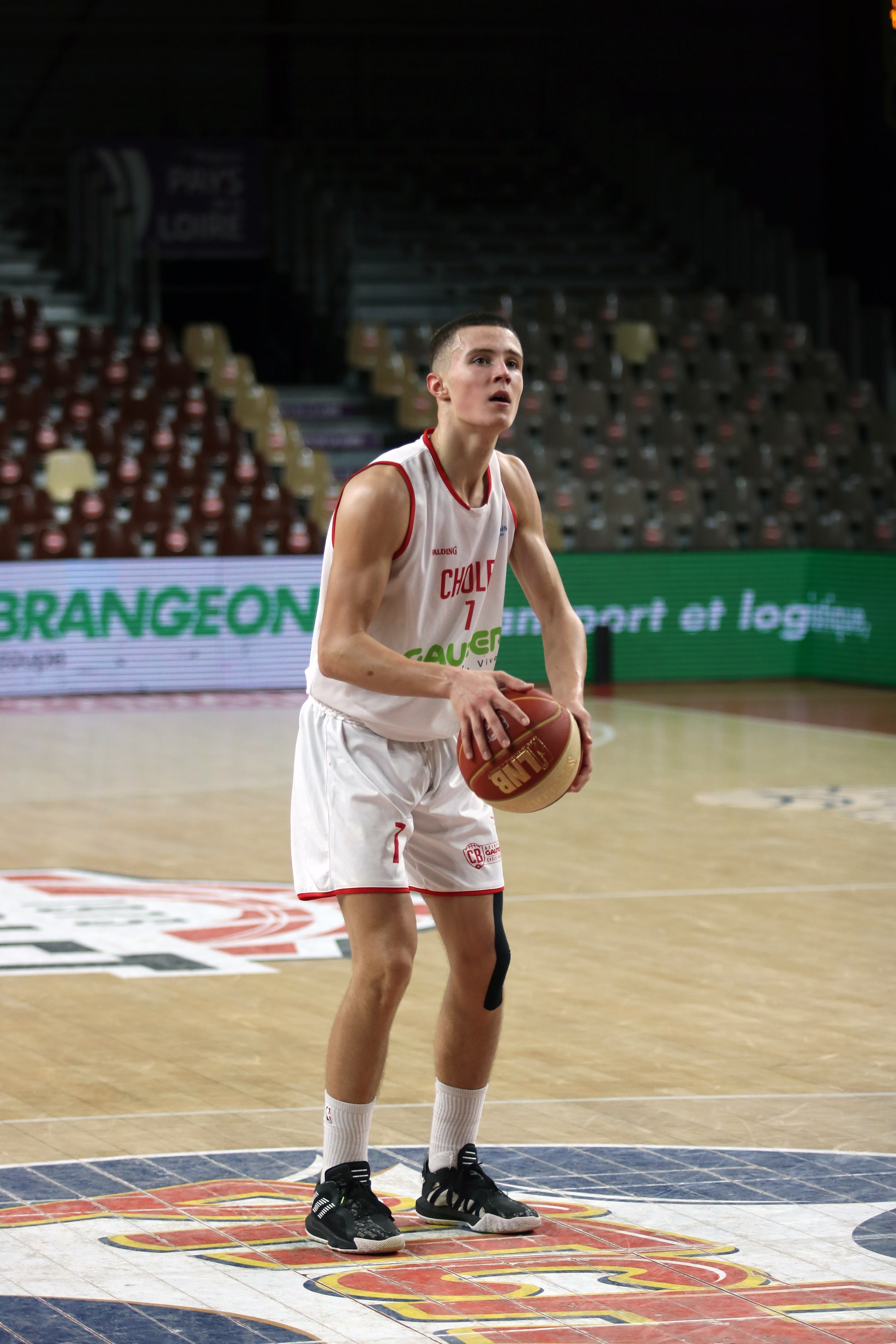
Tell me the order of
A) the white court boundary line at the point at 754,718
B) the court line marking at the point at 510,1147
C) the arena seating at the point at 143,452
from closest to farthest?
the court line marking at the point at 510,1147, the white court boundary line at the point at 754,718, the arena seating at the point at 143,452

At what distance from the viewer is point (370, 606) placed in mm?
4227

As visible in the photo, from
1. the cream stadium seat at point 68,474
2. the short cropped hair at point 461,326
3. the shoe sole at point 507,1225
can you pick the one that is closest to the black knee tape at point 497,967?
the shoe sole at point 507,1225

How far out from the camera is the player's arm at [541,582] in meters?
4.53

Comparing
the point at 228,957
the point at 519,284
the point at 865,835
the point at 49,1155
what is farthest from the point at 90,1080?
the point at 519,284

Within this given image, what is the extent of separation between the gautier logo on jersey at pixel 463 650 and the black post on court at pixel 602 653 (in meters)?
14.5

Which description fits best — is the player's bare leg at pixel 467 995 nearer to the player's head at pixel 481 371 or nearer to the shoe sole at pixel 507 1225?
the shoe sole at pixel 507 1225

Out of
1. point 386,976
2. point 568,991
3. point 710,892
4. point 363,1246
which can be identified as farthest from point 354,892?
point 710,892

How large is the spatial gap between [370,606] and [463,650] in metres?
0.33

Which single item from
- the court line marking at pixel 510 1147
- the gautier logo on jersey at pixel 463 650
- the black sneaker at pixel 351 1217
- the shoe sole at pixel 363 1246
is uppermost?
the gautier logo on jersey at pixel 463 650

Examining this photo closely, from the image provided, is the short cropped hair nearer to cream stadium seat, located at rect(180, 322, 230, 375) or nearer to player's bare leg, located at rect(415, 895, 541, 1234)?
player's bare leg, located at rect(415, 895, 541, 1234)

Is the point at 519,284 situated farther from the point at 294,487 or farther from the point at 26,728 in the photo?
the point at 26,728

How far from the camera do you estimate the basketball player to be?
4215 millimetres

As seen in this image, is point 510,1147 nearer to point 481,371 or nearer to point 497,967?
point 497,967

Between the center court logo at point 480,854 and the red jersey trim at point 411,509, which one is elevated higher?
the red jersey trim at point 411,509
